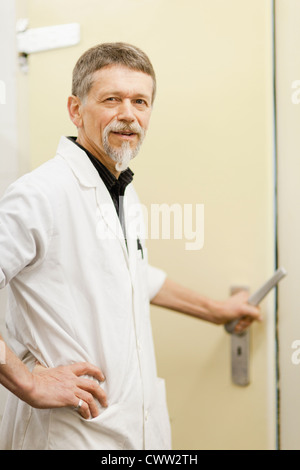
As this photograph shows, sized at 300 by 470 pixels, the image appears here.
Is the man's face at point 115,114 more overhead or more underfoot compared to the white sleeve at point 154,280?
more overhead

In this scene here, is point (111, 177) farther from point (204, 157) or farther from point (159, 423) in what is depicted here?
point (159, 423)

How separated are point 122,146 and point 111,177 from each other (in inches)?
2.3

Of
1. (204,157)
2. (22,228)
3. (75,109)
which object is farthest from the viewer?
(204,157)

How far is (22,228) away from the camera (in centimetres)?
65

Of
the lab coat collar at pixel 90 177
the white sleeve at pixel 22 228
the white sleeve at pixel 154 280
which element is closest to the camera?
the white sleeve at pixel 22 228

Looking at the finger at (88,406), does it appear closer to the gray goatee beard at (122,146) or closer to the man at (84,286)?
the man at (84,286)

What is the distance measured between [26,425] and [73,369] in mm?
127

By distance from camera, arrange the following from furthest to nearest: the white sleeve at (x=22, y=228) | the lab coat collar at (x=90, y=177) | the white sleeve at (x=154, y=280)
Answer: the white sleeve at (x=154, y=280) → the lab coat collar at (x=90, y=177) → the white sleeve at (x=22, y=228)

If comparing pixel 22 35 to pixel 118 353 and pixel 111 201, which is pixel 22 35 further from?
pixel 118 353

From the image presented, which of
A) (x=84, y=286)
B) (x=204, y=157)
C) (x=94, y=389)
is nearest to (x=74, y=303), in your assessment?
(x=84, y=286)

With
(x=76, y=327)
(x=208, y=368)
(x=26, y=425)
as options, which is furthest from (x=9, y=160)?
(x=208, y=368)

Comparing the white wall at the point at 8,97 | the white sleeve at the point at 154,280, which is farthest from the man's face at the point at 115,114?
the white sleeve at the point at 154,280

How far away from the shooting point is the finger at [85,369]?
708mm

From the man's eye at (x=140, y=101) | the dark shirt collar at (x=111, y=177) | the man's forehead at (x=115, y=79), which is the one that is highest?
the man's forehead at (x=115, y=79)
